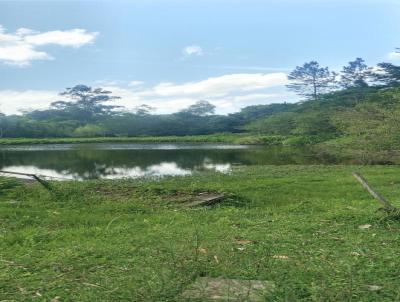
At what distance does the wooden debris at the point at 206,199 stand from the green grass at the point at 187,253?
0.82 meters

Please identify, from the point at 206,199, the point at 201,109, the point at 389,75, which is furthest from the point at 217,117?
the point at 206,199

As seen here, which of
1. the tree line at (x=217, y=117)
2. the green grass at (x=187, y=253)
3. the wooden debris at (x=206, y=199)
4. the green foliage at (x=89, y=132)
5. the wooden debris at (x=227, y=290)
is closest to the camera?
the wooden debris at (x=227, y=290)

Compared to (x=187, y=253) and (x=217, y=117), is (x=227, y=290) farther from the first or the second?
(x=217, y=117)

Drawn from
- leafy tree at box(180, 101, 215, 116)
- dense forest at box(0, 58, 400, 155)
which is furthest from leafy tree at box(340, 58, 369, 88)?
leafy tree at box(180, 101, 215, 116)

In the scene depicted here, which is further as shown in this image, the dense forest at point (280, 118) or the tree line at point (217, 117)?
the tree line at point (217, 117)

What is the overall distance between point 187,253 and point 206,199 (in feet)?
22.4

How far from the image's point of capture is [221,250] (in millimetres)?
5609

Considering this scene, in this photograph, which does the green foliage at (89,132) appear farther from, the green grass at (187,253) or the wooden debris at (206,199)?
the green grass at (187,253)

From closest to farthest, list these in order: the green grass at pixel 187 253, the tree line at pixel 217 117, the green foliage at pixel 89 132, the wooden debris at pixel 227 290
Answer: the wooden debris at pixel 227 290, the green grass at pixel 187 253, the tree line at pixel 217 117, the green foliage at pixel 89 132

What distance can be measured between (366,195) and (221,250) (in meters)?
9.42

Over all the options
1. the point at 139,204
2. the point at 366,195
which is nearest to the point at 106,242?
the point at 139,204

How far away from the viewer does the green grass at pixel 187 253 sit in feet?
13.8

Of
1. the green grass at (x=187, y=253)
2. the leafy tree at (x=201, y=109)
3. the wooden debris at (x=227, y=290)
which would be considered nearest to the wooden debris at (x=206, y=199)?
the green grass at (x=187, y=253)

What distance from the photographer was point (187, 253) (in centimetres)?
523
